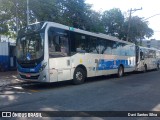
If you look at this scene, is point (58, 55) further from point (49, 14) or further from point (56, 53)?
point (49, 14)

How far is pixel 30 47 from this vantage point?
13.3m

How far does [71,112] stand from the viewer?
306 inches

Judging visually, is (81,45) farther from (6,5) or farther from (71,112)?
(6,5)

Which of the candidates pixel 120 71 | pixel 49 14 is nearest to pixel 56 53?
pixel 120 71

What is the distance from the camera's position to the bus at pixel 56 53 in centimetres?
1277

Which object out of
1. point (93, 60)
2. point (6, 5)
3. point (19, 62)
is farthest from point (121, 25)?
point (19, 62)

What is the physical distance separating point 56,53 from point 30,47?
4.59 feet

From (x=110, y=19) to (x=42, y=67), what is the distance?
117ft

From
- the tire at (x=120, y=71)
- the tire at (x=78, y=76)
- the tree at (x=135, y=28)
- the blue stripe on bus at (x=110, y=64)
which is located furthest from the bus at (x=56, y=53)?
the tree at (x=135, y=28)

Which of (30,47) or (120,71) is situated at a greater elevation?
(30,47)

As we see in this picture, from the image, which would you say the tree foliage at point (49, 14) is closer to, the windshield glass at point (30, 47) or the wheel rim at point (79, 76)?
the windshield glass at point (30, 47)

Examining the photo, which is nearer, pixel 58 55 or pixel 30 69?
pixel 30 69

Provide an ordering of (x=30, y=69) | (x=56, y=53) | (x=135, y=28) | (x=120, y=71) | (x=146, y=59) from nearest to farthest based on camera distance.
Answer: (x=30, y=69) → (x=56, y=53) → (x=120, y=71) → (x=146, y=59) → (x=135, y=28)

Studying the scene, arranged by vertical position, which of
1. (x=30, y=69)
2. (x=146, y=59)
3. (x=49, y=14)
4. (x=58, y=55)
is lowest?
(x=30, y=69)
